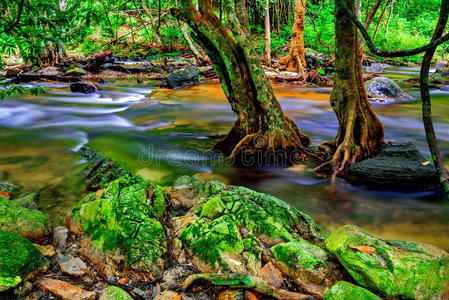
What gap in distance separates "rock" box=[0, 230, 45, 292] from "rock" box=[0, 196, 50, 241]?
1.37 feet

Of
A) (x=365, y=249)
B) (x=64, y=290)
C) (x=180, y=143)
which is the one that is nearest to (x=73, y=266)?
(x=64, y=290)

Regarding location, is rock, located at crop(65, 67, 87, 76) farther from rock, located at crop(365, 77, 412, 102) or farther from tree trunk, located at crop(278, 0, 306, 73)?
rock, located at crop(365, 77, 412, 102)

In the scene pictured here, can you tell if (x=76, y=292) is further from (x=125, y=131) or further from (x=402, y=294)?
(x=125, y=131)

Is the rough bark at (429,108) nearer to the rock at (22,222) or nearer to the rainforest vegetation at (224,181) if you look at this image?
the rainforest vegetation at (224,181)

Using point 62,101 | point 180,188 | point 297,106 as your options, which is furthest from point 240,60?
point 62,101

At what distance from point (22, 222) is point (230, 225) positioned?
177cm

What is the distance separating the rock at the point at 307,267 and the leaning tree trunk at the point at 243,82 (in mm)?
2987

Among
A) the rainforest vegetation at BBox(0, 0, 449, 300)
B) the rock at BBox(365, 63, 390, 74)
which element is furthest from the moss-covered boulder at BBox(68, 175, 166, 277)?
the rock at BBox(365, 63, 390, 74)

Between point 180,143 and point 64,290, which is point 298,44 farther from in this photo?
point 64,290

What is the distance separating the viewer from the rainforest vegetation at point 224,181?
209 cm

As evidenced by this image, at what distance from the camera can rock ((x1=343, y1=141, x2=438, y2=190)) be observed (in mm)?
4277

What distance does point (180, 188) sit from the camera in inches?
130

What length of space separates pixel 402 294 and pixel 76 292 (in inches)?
82.8

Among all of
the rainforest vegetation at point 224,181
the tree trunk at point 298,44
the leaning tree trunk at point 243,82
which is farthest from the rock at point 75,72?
the leaning tree trunk at point 243,82
